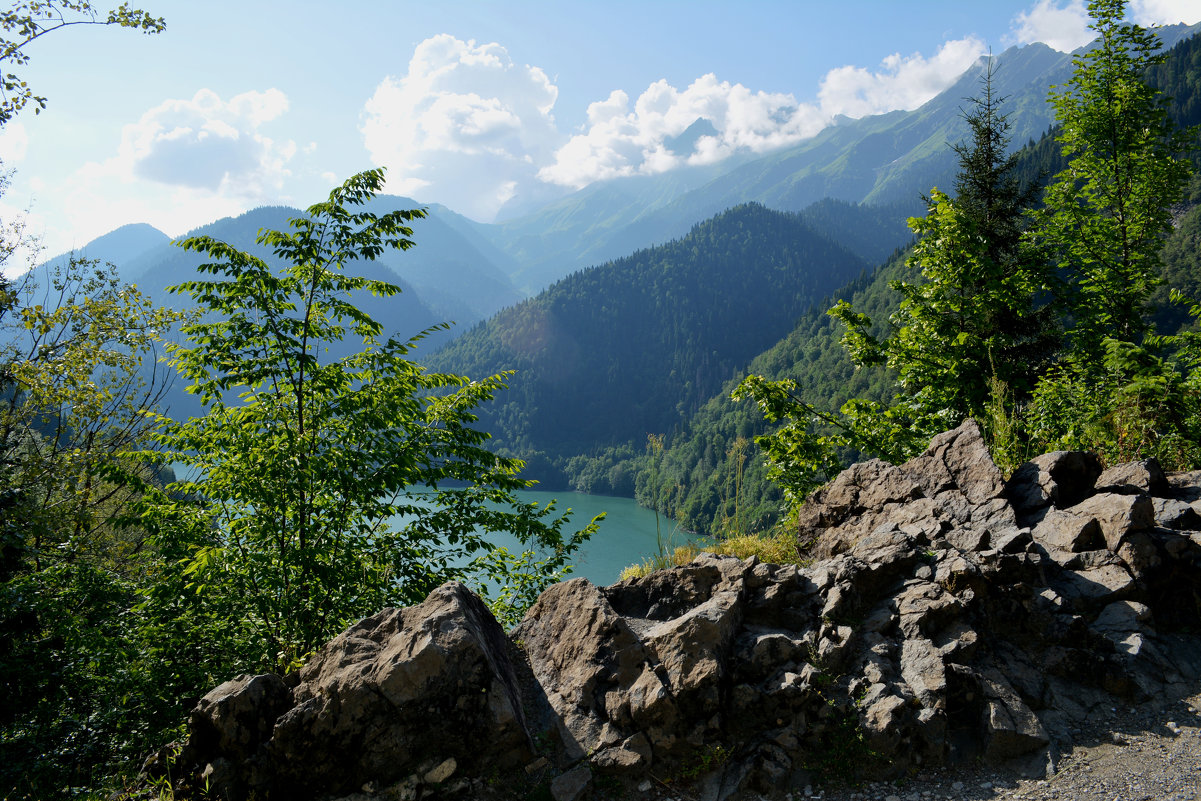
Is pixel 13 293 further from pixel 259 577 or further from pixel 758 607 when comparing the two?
pixel 758 607

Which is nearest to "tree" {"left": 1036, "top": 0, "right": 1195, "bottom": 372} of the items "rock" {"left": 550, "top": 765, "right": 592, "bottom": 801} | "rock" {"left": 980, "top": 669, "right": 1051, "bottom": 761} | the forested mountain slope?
"rock" {"left": 980, "top": 669, "right": 1051, "bottom": 761}

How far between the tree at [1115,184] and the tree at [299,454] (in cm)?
1224

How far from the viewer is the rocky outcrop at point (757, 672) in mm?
3973

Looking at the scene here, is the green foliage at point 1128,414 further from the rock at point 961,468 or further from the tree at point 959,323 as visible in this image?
the tree at point 959,323

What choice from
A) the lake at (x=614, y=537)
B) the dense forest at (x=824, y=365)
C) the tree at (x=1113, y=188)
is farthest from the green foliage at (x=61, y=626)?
the dense forest at (x=824, y=365)

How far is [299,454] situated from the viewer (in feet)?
18.0

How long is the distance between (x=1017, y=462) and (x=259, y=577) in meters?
8.64

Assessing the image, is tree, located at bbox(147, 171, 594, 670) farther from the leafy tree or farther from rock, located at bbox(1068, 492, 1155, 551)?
the leafy tree

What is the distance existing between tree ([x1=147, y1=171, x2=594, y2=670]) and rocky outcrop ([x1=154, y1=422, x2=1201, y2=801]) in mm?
1221

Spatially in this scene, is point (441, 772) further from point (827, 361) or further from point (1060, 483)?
point (827, 361)

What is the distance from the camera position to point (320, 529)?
605 centimetres

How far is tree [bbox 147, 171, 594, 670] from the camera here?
5391mm

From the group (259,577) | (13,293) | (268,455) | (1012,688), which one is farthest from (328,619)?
(13,293)

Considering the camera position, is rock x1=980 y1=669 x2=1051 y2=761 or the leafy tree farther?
the leafy tree
